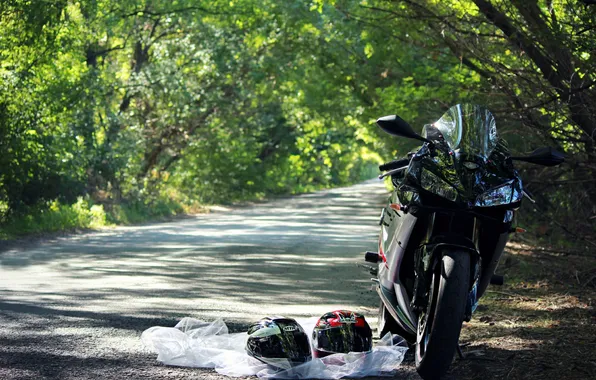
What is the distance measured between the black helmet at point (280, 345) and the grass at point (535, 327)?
1.07 meters

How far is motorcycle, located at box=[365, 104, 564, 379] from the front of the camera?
5316 mm

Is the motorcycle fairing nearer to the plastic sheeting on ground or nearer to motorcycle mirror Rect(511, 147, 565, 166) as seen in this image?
the plastic sheeting on ground

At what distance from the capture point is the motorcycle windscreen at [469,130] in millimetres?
5758

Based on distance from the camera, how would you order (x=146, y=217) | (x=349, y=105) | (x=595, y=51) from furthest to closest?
(x=349, y=105) → (x=146, y=217) → (x=595, y=51)

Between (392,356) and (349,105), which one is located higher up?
(349,105)

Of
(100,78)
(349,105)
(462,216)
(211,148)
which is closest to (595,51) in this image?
(462,216)

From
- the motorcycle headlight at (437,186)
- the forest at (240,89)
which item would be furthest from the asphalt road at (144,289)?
the forest at (240,89)

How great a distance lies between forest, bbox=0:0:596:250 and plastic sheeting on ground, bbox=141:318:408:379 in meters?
3.33

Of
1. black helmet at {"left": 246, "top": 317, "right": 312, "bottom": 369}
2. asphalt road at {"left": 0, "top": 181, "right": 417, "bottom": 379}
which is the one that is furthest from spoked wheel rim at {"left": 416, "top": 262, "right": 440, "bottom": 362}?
black helmet at {"left": 246, "top": 317, "right": 312, "bottom": 369}

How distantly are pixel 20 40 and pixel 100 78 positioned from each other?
A: 5.44 m

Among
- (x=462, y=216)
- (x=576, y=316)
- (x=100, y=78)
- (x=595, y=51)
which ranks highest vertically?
(x=100, y=78)

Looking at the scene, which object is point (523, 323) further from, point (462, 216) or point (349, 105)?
point (349, 105)

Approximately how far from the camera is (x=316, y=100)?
108ft

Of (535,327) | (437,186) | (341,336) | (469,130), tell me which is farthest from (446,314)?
(535,327)
